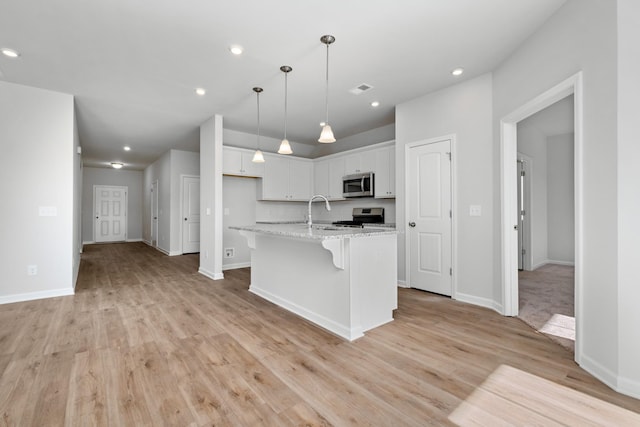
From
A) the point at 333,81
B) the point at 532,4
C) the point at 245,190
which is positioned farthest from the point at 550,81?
the point at 245,190

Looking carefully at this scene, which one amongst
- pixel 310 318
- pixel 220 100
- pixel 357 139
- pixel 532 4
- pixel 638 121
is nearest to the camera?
pixel 638 121

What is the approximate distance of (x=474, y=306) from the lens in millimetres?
3447

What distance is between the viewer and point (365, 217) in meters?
5.43

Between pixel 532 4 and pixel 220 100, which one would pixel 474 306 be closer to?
pixel 532 4

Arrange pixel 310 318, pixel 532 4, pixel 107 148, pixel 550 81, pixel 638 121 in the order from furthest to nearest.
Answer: pixel 107 148 → pixel 310 318 → pixel 550 81 → pixel 532 4 → pixel 638 121

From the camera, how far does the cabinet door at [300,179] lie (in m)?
6.28

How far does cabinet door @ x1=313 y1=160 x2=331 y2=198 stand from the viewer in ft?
20.2

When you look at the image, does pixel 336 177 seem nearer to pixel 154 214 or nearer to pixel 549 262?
pixel 549 262

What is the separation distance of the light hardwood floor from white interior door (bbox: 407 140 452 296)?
62cm

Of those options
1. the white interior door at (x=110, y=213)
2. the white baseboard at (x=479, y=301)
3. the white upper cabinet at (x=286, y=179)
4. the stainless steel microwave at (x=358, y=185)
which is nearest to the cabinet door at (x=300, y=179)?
the white upper cabinet at (x=286, y=179)

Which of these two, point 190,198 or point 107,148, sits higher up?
point 107,148

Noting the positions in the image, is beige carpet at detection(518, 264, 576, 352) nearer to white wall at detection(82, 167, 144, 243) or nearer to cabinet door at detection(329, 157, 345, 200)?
cabinet door at detection(329, 157, 345, 200)

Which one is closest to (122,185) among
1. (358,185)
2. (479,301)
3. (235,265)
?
(235,265)

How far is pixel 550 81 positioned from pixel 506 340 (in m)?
2.22
